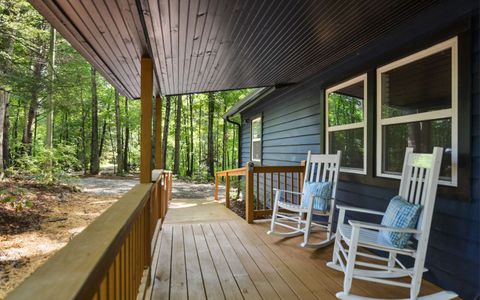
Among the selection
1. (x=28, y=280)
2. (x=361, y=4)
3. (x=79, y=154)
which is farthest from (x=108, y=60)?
(x=79, y=154)

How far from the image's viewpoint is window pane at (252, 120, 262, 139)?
811 centimetres

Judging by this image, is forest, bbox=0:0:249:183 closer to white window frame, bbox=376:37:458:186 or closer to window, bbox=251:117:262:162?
window, bbox=251:117:262:162

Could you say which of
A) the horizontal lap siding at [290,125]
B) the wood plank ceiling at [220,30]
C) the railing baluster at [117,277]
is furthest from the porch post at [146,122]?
the horizontal lap siding at [290,125]

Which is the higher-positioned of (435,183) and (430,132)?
(430,132)

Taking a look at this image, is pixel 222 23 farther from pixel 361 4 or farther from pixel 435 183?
pixel 435 183

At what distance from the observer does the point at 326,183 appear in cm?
359

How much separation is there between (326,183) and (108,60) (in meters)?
2.94

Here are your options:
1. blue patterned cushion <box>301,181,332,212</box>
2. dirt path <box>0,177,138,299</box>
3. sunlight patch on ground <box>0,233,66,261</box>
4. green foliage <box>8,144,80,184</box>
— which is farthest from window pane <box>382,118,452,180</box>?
green foliage <box>8,144,80,184</box>

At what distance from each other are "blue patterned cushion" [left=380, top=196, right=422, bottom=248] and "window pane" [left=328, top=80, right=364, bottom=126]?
1.43 metres

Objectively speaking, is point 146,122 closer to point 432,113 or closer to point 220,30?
point 220,30

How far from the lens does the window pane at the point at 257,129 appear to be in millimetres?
8107

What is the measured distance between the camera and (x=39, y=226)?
17.1 feet

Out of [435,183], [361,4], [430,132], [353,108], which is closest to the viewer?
[435,183]

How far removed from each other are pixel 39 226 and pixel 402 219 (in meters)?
5.58
